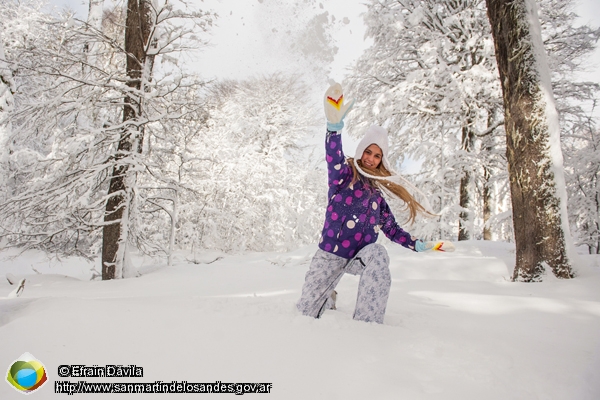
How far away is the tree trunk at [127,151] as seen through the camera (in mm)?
5137

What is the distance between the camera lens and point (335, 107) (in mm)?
2002

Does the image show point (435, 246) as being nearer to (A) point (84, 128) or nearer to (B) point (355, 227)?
(B) point (355, 227)

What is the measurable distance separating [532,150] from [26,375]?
4.29m

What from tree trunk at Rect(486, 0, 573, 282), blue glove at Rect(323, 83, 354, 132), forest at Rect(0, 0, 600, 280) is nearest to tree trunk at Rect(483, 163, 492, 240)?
forest at Rect(0, 0, 600, 280)

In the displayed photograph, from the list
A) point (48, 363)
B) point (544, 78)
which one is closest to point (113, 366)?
point (48, 363)

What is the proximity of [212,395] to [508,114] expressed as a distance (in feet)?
13.5

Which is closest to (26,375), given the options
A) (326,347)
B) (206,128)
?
(326,347)

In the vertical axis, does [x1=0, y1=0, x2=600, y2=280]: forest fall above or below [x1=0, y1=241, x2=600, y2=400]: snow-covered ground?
above

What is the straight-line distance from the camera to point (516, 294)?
2.88 metres

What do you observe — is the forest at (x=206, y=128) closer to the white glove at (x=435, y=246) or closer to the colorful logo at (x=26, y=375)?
the white glove at (x=435, y=246)

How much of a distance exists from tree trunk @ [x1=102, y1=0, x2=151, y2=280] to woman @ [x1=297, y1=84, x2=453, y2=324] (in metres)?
3.97

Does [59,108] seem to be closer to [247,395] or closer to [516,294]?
[247,395]

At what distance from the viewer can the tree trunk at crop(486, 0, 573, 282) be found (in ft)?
11.1

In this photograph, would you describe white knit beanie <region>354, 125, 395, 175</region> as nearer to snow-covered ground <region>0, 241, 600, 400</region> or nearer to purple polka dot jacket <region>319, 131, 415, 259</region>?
purple polka dot jacket <region>319, 131, 415, 259</region>
